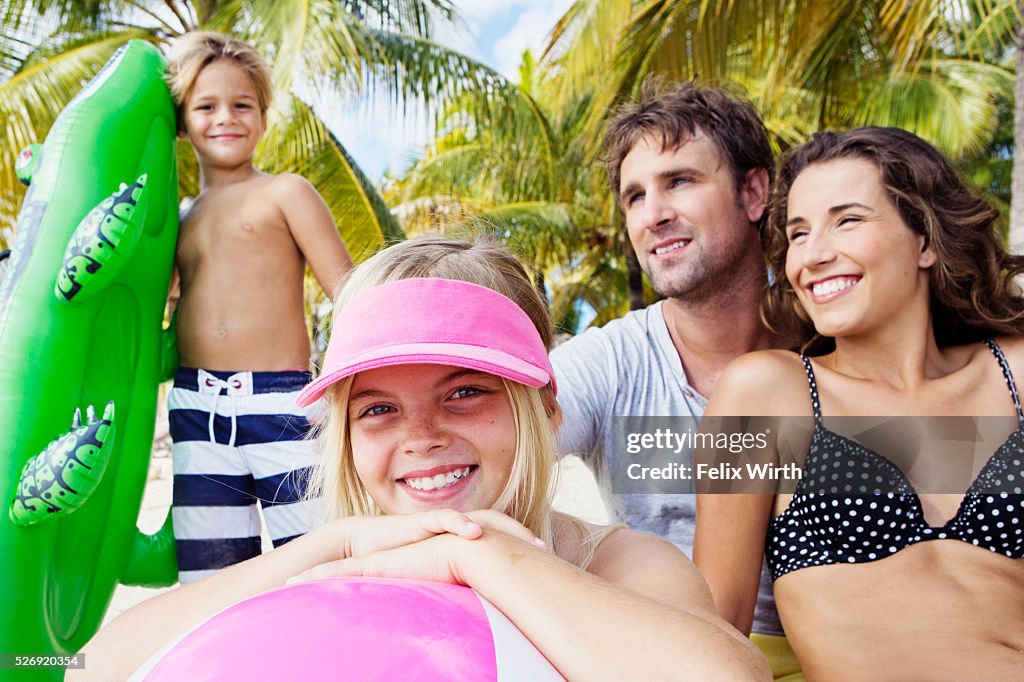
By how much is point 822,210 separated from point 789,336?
43 centimetres

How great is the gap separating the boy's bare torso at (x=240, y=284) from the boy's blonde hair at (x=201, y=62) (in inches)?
14.2

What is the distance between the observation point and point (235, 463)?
2695 millimetres

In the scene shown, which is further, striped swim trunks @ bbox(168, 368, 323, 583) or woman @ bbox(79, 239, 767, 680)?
striped swim trunks @ bbox(168, 368, 323, 583)

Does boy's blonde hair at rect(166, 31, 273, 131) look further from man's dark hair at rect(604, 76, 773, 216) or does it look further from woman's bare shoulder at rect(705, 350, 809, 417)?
woman's bare shoulder at rect(705, 350, 809, 417)

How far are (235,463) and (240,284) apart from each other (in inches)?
25.1

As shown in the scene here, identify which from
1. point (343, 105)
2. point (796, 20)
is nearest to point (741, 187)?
Answer: point (796, 20)

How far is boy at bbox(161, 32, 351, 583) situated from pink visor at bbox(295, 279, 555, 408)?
1.26m

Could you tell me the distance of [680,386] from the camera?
234 cm

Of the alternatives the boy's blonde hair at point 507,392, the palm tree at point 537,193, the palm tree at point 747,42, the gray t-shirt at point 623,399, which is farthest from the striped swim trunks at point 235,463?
the palm tree at point 537,193

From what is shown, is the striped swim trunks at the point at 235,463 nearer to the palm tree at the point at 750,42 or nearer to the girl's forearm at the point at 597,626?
the girl's forearm at the point at 597,626

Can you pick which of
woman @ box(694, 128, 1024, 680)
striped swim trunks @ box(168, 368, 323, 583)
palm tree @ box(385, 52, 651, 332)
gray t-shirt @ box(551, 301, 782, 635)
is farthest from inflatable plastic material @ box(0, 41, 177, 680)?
palm tree @ box(385, 52, 651, 332)

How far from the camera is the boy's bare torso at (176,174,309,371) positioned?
286cm

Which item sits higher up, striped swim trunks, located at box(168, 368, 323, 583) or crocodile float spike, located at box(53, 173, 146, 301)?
crocodile float spike, located at box(53, 173, 146, 301)

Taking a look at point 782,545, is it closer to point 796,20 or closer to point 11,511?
point 11,511
